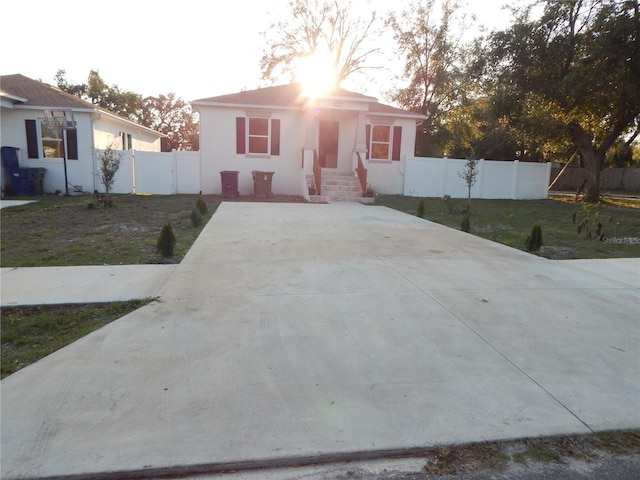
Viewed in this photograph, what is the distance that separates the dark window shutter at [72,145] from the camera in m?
16.9

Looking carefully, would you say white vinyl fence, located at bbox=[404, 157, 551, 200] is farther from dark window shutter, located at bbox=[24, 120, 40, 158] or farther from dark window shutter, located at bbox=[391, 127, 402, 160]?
dark window shutter, located at bbox=[24, 120, 40, 158]

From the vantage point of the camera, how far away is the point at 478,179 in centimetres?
1978

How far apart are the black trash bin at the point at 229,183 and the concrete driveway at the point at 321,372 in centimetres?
1149

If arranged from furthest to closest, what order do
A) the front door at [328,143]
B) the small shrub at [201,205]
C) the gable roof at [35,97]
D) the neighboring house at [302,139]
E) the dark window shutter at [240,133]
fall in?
the front door at [328,143]
the dark window shutter at [240,133]
the neighboring house at [302,139]
the gable roof at [35,97]
the small shrub at [201,205]

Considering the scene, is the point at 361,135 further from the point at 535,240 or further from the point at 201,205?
the point at 535,240

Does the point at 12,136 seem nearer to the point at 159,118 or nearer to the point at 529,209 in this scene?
the point at 529,209

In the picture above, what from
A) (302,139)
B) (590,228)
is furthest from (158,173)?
(590,228)

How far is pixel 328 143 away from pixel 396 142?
311 cm

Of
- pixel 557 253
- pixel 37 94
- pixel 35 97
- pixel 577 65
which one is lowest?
pixel 557 253

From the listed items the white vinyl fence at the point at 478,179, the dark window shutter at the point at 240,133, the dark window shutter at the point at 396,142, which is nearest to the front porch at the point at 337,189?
the dark window shutter at the point at 396,142

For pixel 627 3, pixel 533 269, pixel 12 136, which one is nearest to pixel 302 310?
pixel 533 269

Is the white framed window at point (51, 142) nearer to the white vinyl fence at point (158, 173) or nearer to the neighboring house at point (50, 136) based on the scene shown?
the neighboring house at point (50, 136)

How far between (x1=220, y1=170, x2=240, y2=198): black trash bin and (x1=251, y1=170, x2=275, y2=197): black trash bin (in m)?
0.75

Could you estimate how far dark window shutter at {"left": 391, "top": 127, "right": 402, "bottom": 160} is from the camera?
1941cm
